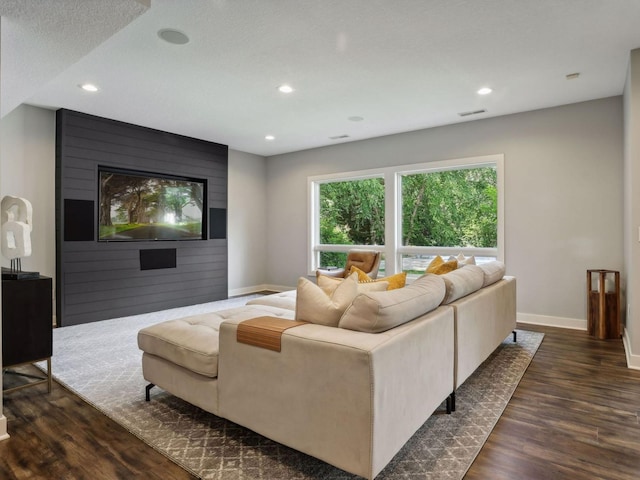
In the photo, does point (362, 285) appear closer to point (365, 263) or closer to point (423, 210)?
point (365, 263)

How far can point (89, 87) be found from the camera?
3914 millimetres

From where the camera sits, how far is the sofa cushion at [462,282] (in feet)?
8.09

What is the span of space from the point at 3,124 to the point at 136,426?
4.10m

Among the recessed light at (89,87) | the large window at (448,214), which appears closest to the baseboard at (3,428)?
the recessed light at (89,87)

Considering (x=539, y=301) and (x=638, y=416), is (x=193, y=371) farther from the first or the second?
(x=539, y=301)

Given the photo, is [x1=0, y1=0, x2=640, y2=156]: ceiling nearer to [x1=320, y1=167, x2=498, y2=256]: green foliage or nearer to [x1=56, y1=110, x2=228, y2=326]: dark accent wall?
[x1=56, y1=110, x2=228, y2=326]: dark accent wall

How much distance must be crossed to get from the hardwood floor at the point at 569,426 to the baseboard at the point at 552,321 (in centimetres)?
106

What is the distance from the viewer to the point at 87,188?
483cm

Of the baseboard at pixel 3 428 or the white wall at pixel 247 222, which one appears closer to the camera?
the baseboard at pixel 3 428

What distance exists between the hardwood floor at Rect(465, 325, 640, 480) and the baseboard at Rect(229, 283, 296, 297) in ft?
15.3

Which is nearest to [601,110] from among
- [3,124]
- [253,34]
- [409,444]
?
[253,34]

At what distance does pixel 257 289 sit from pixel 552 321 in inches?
191

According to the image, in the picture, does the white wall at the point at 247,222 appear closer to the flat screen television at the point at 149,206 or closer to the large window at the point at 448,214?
the flat screen television at the point at 149,206

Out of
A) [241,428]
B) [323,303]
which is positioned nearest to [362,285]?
[323,303]
